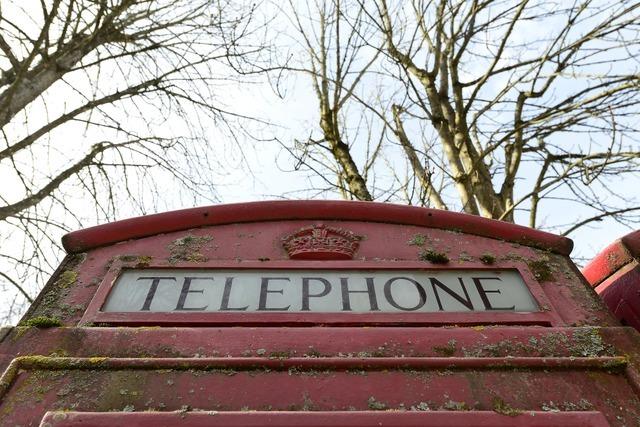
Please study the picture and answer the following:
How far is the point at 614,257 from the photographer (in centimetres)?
193

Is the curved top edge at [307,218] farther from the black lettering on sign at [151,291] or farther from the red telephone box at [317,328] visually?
the black lettering on sign at [151,291]

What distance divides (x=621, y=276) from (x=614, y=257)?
0.07m

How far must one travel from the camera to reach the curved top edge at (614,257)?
1867 millimetres

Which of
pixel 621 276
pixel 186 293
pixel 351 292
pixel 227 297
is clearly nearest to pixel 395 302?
pixel 351 292

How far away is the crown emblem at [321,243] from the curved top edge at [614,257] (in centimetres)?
93

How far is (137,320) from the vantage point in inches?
59.3

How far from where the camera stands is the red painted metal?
3.93 ft

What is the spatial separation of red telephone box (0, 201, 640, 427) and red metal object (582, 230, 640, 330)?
0.24 meters

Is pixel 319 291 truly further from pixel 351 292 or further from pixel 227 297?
pixel 227 297

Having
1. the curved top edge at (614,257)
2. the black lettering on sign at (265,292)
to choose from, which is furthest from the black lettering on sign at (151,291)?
the curved top edge at (614,257)

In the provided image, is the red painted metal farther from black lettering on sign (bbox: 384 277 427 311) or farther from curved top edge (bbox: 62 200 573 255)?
curved top edge (bbox: 62 200 573 255)

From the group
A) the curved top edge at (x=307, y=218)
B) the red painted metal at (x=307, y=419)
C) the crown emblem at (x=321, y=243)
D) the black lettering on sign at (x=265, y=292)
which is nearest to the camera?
the red painted metal at (x=307, y=419)

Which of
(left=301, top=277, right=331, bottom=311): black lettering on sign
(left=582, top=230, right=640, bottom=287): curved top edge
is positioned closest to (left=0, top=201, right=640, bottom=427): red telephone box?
(left=301, top=277, right=331, bottom=311): black lettering on sign

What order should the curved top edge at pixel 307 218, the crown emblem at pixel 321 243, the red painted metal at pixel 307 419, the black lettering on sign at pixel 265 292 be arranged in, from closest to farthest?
the red painted metal at pixel 307 419 → the black lettering on sign at pixel 265 292 → the crown emblem at pixel 321 243 → the curved top edge at pixel 307 218
